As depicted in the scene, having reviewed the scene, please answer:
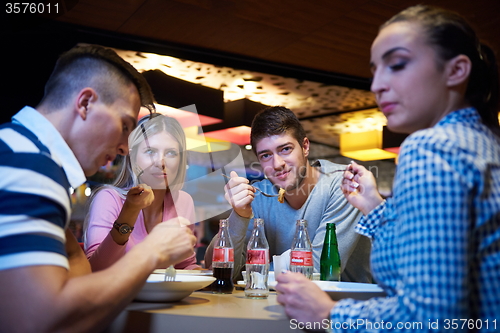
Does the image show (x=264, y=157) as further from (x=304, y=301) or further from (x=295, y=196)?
(x=304, y=301)

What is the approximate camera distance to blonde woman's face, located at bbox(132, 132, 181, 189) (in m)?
2.10

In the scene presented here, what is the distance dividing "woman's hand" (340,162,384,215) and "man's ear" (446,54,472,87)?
0.52m

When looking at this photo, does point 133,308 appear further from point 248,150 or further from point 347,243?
point 248,150

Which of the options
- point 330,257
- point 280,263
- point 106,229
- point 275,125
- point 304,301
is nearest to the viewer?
point 304,301

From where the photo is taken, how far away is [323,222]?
84.6 inches

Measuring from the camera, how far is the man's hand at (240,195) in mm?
1807

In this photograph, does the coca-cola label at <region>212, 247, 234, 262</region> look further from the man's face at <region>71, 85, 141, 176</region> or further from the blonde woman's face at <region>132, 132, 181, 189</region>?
the blonde woman's face at <region>132, 132, 181, 189</region>

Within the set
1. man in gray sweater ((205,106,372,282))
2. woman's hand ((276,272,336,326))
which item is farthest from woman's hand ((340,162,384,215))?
man in gray sweater ((205,106,372,282))

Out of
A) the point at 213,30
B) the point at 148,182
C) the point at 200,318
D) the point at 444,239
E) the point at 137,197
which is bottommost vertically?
the point at 200,318

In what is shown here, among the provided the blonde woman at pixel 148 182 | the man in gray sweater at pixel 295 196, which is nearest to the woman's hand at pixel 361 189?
the man in gray sweater at pixel 295 196

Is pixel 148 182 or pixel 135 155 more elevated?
pixel 135 155

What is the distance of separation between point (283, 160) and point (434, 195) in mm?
1663

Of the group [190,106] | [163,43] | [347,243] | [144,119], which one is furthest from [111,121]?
[190,106]

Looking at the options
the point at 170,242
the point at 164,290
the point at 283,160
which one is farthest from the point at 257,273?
the point at 283,160
